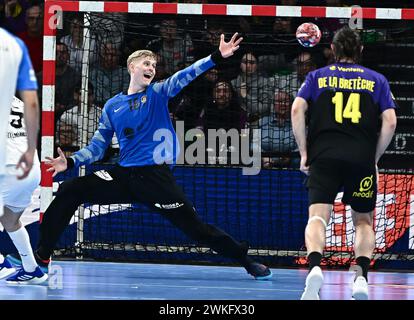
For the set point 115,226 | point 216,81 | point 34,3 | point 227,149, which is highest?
point 34,3

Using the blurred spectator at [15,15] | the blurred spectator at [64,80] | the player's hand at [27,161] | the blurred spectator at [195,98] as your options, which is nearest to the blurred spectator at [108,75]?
the blurred spectator at [64,80]

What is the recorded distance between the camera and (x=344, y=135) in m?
8.40

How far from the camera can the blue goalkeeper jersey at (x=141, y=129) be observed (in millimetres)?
10578

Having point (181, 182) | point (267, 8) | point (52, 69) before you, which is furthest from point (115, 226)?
point (267, 8)

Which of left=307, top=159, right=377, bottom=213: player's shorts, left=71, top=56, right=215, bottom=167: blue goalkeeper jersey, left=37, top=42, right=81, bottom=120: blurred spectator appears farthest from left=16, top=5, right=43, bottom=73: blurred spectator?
left=307, top=159, right=377, bottom=213: player's shorts

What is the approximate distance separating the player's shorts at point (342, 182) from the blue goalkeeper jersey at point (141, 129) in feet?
8.21

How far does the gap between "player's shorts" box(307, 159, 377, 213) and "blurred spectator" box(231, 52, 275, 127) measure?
15.9 ft

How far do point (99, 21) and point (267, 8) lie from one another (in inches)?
98.9

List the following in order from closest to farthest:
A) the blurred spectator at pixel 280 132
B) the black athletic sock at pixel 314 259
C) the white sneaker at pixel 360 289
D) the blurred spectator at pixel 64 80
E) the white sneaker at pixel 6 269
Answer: the black athletic sock at pixel 314 259 < the white sneaker at pixel 360 289 < the white sneaker at pixel 6 269 < the blurred spectator at pixel 280 132 < the blurred spectator at pixel 64 80

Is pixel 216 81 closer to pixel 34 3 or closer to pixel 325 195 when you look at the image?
pixel 34 3

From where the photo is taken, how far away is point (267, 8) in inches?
452

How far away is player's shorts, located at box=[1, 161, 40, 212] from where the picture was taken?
31.1 ft

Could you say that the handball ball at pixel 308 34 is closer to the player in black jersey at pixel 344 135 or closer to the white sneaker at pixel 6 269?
the player in black jersey at pixel 344 135

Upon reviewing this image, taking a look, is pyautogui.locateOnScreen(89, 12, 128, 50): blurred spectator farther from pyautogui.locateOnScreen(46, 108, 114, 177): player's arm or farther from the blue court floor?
the blue court floor
